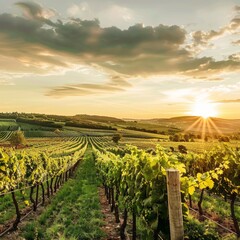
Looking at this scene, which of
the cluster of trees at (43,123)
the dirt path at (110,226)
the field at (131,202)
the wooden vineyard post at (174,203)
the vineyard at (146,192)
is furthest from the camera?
the cluster of trees at (43,123)

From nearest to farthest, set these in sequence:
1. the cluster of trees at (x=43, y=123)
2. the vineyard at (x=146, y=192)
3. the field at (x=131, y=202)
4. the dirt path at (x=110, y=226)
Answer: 1. the vineyard at (x=146, y=192)
2. the field at (x=131, y=202)
3. the dirt path at (x=110, y=226)
4. the cluster of trees at (x=43, y=123)

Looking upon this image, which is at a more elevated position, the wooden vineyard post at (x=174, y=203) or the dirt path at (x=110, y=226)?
the wooden vineyard post at (x=174, y=203)

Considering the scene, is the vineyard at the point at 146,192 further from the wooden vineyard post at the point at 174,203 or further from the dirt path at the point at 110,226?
the wooden vineyard post at the point at 174,203

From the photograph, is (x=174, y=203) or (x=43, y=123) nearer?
(x=174, y=203)

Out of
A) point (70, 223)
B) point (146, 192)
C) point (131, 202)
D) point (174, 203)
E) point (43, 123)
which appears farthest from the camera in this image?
point (43, 123)

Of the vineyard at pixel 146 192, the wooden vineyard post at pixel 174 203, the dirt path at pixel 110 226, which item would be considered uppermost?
the wooden vineyard post at pixel 174 203

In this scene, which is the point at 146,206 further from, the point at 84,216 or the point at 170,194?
the point at 84,216

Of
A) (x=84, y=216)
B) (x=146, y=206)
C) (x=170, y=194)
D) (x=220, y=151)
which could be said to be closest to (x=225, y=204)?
(x=220, y=151)

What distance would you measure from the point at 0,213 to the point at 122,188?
8645 millimetres

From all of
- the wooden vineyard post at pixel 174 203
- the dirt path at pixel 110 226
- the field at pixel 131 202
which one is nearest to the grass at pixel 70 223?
the field at pixel 131 202

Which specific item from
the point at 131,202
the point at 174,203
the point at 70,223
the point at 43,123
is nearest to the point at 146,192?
the point at 131,202

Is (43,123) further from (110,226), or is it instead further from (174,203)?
(174,203)

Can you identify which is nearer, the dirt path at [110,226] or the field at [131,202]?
the field at [131,202]

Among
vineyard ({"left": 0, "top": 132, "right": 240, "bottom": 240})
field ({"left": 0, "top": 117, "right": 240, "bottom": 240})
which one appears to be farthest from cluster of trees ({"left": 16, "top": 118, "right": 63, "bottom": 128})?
field ({"left": 0, "top": 117, "right": 240, "bottom": 240})
